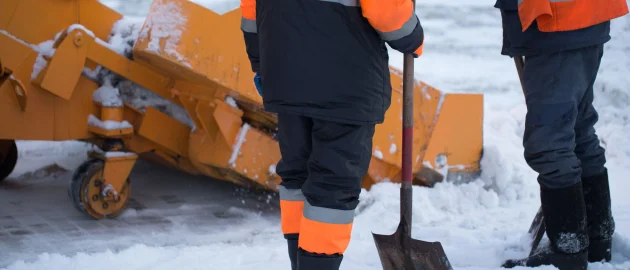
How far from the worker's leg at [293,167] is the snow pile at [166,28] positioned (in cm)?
128

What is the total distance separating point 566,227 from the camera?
8.26 ft

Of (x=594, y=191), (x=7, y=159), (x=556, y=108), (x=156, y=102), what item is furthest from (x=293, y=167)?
(x=7, y=159)

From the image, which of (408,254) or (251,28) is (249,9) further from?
(408,254)

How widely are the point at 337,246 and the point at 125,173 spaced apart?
1.92 m

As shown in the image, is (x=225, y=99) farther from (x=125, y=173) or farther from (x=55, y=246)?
(x=55, y=246)

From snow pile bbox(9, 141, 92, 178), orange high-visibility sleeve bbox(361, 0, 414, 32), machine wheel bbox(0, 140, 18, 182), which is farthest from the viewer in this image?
snow pile bbox(9, 141, 92, 178)

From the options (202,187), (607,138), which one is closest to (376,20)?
(202,187)

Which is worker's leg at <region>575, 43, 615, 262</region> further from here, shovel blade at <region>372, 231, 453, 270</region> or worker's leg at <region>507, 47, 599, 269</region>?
shovel blade at <region>372, 231, 453, 270</region>

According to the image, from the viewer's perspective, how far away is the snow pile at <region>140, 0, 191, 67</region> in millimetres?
3318

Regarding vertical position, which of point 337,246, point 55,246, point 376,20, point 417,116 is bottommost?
point 55,246

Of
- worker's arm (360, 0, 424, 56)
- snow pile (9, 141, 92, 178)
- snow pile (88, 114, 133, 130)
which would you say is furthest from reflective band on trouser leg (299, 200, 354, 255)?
snow pile (9, 141, 92, 178)

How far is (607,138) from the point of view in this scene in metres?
5.40

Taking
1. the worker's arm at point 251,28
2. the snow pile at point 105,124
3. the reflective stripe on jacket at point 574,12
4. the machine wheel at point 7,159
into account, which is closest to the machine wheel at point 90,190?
the snow pile at point 105,124

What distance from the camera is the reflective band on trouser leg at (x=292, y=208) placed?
88.3 inches
